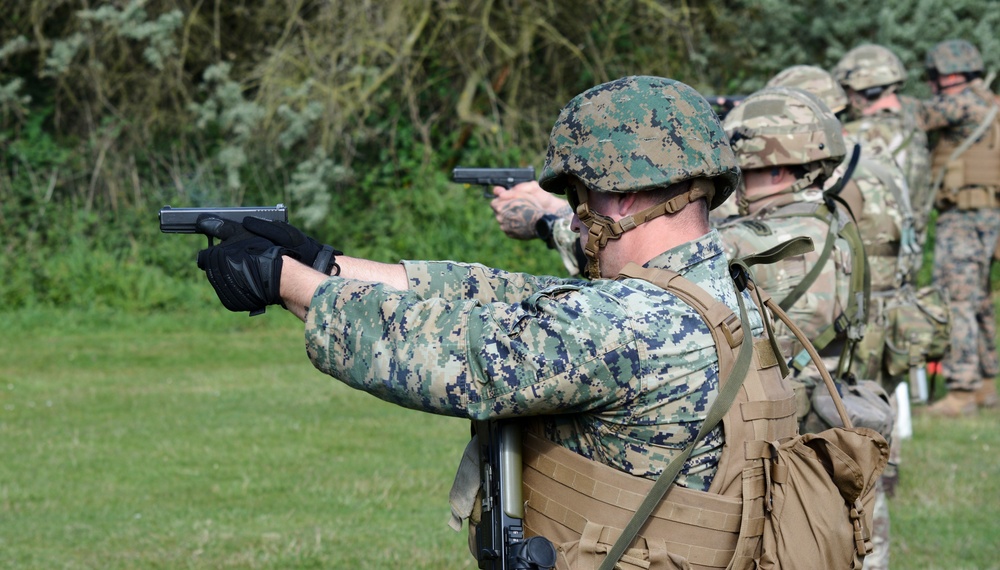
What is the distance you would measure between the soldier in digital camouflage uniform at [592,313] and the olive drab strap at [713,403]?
0.08 feet

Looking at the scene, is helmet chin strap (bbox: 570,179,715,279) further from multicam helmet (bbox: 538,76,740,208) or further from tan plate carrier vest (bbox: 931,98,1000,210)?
tan plate carrier vest (bbox: 931,98,1000,210)

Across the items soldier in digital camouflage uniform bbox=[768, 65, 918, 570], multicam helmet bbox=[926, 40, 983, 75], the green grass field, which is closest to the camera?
soldier in digital camouflage uniform bbox=[768, 65, 918, 570]

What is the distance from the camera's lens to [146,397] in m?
9.23

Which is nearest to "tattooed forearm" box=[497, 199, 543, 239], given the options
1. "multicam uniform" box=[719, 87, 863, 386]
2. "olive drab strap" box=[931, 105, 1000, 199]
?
"multicam uniform" box=[719, 87, 863, 386]

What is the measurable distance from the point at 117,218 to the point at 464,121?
417 centimetres

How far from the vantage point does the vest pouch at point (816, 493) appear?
2660 mm

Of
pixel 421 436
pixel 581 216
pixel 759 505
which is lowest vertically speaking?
pixel 421 436

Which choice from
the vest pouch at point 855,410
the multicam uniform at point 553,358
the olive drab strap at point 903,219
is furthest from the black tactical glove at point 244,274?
the olive drab strap at point 903,219

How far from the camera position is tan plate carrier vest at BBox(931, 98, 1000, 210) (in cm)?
912

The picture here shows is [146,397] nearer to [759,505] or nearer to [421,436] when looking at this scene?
[421,436]

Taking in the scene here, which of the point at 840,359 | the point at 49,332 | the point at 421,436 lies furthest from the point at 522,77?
the point at 840,359

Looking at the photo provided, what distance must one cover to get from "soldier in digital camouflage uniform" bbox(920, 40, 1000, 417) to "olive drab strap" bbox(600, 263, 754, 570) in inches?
274

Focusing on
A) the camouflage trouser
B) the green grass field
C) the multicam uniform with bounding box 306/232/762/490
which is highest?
the multicam uniform with bounding box 306/232/762/490

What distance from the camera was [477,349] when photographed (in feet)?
8.01
